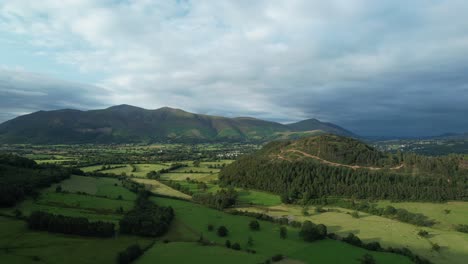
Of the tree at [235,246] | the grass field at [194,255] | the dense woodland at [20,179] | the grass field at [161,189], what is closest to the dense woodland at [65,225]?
the grass field at [194,255]

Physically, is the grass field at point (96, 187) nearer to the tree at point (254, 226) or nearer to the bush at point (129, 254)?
the bush at point (129, 254)

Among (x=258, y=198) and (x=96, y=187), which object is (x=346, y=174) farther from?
(x=96, y=187)

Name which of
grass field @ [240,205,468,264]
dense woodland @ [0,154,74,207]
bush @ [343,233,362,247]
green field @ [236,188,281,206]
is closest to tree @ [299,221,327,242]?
bush @ [343,233,362,247]

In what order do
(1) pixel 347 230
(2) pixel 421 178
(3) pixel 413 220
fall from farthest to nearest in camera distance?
(2) pixel 421 178
(3) pixel 413 220
(1) pixel 347 230

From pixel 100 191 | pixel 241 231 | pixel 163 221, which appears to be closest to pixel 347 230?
pixel 241 231

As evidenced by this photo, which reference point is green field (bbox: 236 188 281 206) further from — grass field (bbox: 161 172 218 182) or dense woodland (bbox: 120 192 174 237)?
dense woodland (bbox: 120 192 174 237)

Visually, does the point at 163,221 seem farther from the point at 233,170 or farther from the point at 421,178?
the point at 421,178
